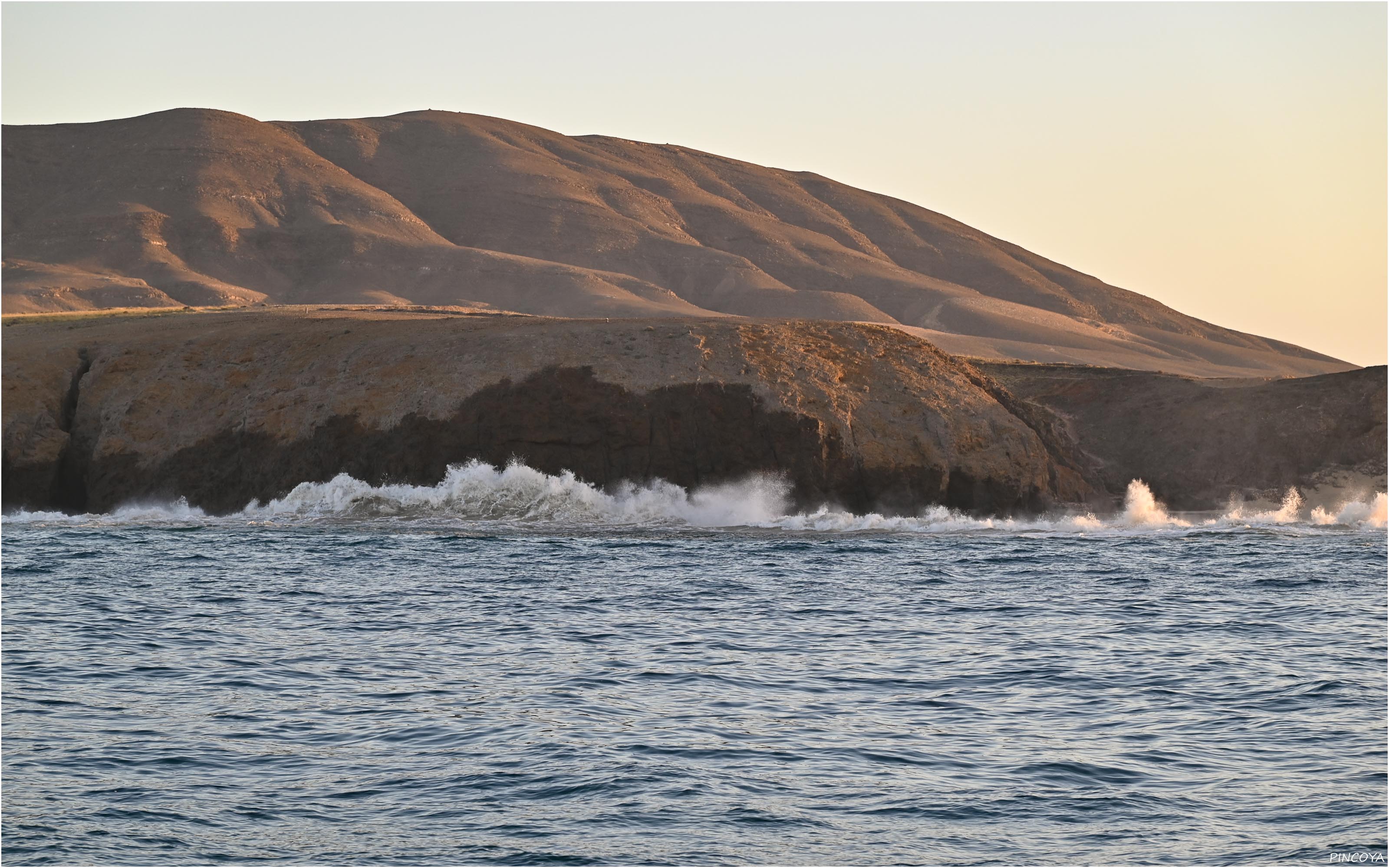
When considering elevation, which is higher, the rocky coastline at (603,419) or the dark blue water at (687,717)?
the rocky coastline at (603,419)

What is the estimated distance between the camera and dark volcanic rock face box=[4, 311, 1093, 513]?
35.6 meters

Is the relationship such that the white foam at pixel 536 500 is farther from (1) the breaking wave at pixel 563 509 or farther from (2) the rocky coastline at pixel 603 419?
(2) the rocky coastline at pixel 603 419

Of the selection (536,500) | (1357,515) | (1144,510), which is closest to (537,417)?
(536,500)

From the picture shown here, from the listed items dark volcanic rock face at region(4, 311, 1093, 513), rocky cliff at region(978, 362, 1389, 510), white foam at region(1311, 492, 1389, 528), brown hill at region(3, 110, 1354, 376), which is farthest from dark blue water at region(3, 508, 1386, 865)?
brown hill at region(3, 110, 1354, 376)

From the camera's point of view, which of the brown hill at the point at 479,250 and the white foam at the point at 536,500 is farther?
the brown hill at the point at 479,250

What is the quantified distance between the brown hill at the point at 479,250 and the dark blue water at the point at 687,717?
10509 cm

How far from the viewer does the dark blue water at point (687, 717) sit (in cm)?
1049

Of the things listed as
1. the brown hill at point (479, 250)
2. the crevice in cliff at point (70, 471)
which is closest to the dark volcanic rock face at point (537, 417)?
the crevice in cliff at point (70, 471)

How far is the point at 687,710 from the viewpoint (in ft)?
45.9

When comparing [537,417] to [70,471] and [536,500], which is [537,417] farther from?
[70,471]

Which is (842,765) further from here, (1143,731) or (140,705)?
(140,705)

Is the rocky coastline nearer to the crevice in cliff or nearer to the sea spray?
the crevice in cliff

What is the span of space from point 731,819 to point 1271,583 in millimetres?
16172

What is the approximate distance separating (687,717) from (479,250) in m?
156
